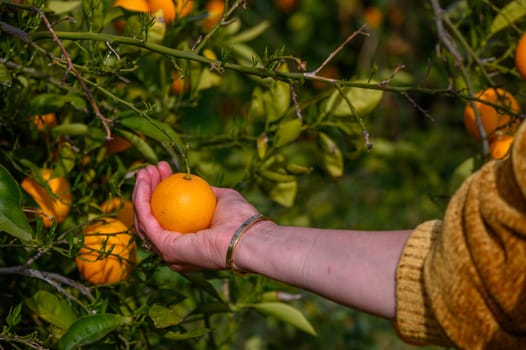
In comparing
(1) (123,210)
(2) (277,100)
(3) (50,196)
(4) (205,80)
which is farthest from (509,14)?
(3) (50,196)

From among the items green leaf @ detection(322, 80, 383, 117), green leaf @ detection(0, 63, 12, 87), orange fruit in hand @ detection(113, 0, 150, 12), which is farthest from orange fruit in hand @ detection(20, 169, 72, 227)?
green leaf @ detection(322, 80, 383, 117)

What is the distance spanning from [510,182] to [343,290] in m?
0.28

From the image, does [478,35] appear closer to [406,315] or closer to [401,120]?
[406,315]

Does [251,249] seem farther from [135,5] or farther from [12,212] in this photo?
[135,5]

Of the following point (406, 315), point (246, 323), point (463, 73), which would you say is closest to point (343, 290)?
point (406, 315)

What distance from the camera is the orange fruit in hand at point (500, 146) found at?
145cm

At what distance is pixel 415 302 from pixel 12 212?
1.80 feet

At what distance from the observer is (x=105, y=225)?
1.32 meters

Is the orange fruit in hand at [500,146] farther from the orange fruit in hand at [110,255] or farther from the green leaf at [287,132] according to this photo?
the orange fruit in hand at [110,255]

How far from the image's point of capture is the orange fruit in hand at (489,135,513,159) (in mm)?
1449

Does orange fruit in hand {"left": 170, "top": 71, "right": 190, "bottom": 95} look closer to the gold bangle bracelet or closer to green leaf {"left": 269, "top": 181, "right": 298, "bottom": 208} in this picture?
green leaf {"left": 269, "top": 181, "right": 298, "bottom": 208}

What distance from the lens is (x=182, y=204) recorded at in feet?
3.98

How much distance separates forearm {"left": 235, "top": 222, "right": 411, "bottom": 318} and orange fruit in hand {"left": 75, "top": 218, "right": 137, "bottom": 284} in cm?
22

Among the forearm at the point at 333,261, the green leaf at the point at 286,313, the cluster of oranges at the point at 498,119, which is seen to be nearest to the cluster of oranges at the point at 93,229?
the forearm at the point at 333,261
